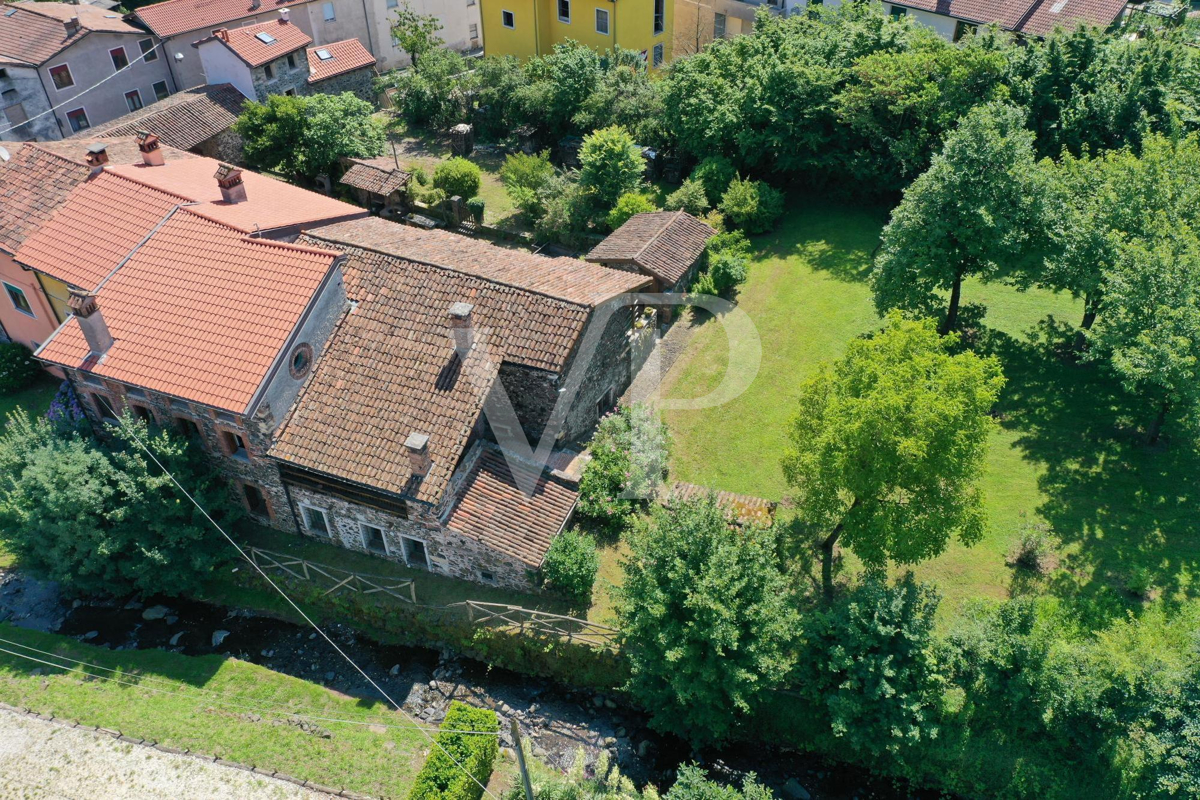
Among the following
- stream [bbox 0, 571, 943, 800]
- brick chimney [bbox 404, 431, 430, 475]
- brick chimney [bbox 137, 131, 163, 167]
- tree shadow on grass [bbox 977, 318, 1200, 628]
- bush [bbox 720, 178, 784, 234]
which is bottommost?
stream [bbox 0, 571, 943, 800]

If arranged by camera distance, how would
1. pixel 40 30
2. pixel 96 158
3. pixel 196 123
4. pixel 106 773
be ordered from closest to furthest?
pixel 106 773 → pixel 96 158 → pixel 196 123 → pixel 40 30

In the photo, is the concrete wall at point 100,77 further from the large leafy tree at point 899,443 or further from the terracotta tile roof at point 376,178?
the large leafy tree at point 899,443

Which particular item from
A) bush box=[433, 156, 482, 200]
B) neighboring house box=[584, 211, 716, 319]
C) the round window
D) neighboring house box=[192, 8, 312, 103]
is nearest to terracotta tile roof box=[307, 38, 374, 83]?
neighboring house box=[192, 8, 312, 103]

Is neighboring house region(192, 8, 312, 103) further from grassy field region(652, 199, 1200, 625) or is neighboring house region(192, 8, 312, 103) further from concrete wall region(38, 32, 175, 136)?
grassy field region(652, 199, 1200, 625)

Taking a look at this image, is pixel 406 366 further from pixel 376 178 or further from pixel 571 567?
pixel 376 178

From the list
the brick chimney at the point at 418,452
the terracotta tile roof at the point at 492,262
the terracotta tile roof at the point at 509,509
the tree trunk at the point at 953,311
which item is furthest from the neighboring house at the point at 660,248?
the brick chimney at the point at 418,452

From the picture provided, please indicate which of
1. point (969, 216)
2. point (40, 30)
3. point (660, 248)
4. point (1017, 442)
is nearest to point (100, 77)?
point (40, 30)
